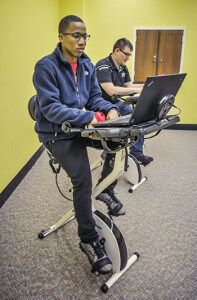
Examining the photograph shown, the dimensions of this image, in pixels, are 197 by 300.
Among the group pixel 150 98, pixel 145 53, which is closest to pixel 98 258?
pixel 150 98

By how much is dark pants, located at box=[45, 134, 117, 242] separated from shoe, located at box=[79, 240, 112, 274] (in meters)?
0.04

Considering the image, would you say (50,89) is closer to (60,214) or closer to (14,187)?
(60,214)

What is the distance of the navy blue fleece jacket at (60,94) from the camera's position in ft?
3.82

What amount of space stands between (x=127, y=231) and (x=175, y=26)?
12.3 ft

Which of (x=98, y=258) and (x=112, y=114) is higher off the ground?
(x=112, y=114)

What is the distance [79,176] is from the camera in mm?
1273

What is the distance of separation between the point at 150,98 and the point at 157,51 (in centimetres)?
354

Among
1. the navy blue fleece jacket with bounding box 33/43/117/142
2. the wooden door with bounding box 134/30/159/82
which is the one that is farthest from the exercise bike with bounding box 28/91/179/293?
the wooden door with bounding box 134/30/159/82

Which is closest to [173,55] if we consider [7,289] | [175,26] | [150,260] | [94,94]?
[175,26]

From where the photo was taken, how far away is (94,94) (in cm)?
157

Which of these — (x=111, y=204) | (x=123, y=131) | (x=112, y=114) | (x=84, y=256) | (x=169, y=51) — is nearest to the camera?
(x=123, y=131)

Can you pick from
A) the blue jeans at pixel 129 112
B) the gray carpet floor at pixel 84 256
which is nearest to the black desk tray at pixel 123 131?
the gray carpet floor at pixel 84 256

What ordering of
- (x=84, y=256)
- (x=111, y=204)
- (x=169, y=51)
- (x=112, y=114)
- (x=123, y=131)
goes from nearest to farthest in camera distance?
(x=123, y=131), (x=112, y=114), (x=84, y=256), (x=111, y=204), (x=169, y=51)

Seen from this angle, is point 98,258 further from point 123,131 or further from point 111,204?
point 123,131
